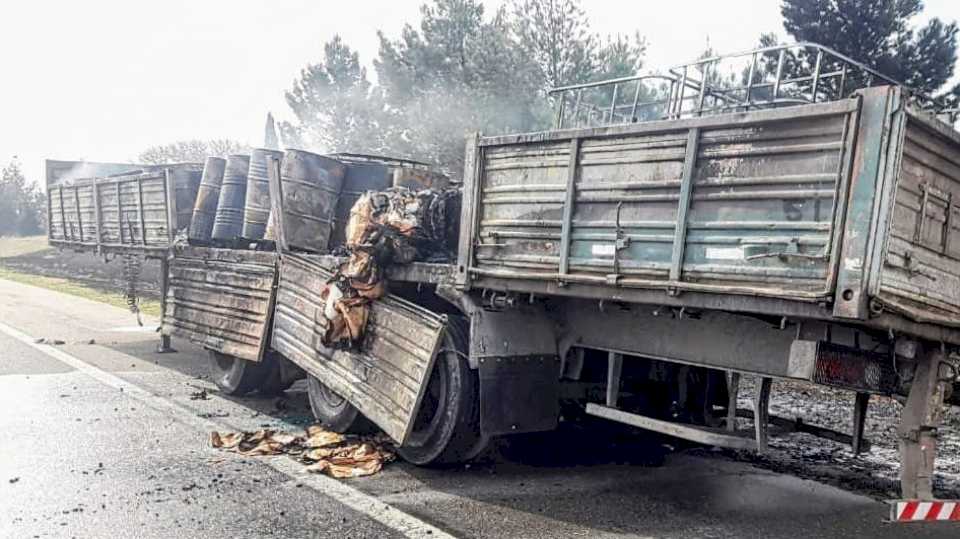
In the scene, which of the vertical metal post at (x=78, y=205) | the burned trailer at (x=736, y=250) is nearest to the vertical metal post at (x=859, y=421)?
the burned trailer at (x=736, y=250)

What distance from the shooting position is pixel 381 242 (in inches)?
246

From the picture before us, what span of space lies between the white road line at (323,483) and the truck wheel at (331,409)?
71 centimetres

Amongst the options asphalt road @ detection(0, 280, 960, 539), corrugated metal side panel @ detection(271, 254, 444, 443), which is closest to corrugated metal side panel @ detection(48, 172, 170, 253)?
asphalt road @ detection(0, 280, 960, 539)

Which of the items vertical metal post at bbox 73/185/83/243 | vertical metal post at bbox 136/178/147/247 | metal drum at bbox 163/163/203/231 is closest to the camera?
metal drum at bbox 163/163/203/231

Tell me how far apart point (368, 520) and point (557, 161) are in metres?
2.47

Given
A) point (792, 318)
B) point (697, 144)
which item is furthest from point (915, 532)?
point (697, 144)

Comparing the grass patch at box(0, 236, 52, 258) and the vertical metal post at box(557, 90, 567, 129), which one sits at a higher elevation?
the vertical metal post at box(557, 90, 567, 129)

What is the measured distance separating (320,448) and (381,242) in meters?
1.71

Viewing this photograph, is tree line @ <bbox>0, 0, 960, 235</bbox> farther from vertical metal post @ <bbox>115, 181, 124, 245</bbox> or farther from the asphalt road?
the asphalt road

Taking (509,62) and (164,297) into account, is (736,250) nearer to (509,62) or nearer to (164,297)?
(164,297)

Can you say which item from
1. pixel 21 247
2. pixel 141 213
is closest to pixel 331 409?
pixel 141 213

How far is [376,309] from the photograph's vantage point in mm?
6328

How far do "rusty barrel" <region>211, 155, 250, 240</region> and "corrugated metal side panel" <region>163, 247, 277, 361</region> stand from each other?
0.33 m

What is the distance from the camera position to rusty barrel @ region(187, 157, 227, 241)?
9703 millimetres
